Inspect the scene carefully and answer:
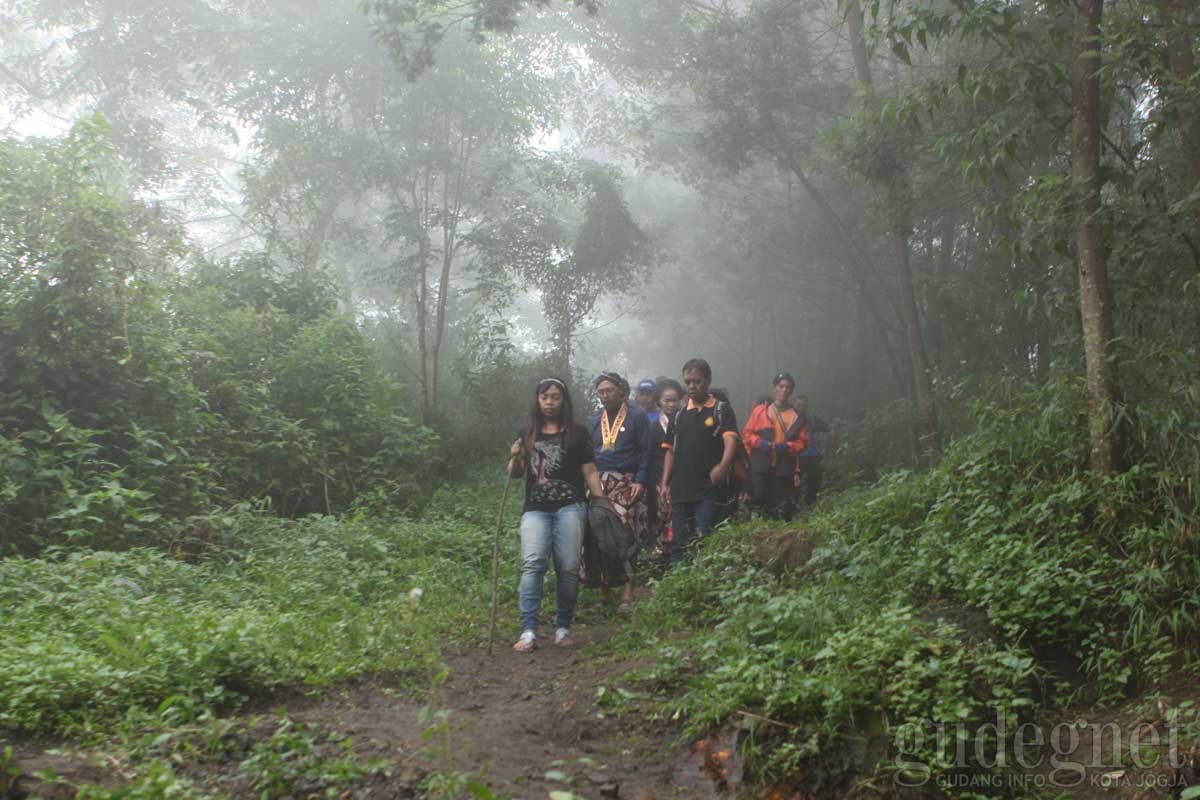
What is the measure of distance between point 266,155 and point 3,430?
10599mm

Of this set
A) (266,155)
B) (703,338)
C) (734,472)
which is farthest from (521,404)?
(703,338)

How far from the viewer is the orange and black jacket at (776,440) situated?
31.3 feet

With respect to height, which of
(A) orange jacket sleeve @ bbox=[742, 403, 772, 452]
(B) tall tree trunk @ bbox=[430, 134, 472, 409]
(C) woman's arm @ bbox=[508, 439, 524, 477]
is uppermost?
(B) tall tree trunk @ bbox=[430, 134, 472, 409]

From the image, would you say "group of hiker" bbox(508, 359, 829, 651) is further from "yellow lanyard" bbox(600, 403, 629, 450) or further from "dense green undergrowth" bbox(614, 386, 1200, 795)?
"dense green undergrowth" bbox(614, 386, 1200, 795)

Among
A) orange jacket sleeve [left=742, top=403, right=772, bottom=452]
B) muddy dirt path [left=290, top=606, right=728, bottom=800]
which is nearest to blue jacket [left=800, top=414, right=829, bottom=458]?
orange jacket sleeve [left=742, top=403, right=772, bottom=452]

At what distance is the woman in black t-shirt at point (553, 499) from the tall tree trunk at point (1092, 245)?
10.4 ft

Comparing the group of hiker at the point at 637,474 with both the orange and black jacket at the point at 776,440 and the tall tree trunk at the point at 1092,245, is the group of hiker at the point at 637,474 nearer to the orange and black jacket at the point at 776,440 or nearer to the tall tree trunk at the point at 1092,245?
the orange and black jacket at the point at 776,440

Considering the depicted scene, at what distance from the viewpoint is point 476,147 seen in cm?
1792

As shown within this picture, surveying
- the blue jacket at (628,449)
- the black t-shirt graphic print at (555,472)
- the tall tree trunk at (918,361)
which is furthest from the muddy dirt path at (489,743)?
the tall tree trunk at (918,361)

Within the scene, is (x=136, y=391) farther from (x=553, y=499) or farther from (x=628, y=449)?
(x=553, y=499)

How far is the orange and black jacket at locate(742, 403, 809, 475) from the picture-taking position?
376 inches

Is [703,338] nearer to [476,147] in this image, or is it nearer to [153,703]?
[476,147]

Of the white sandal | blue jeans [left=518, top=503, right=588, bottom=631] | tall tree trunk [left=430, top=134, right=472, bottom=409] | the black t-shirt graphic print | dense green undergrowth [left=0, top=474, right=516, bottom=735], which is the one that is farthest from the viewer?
tall tree trunk [left=430, top=134, right=472, bottom=409]

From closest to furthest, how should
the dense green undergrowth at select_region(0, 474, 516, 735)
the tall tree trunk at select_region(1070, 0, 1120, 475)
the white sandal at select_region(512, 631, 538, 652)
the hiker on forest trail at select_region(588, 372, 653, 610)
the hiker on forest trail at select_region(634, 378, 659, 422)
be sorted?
the dense green undergrowth at select_region(0, 474, 516, 735) < the tall tree trunk at select_region(1070, 0, 1120, 475) < the white sandal at select_region(512, 631, 538, 652) < the hiker on forest trail at select_region(588, 372, 653, 610) < the hiker on forest trail at select_region(634, 378, 659, 422)
